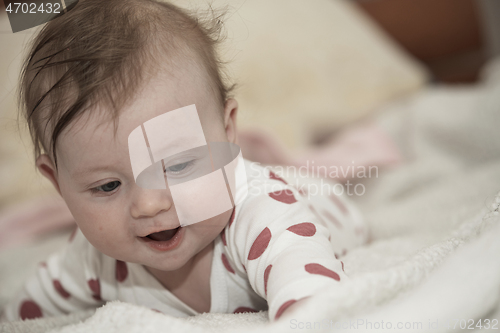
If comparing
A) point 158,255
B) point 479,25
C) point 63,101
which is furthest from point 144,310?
point 479,25

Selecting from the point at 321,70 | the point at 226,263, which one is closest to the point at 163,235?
the point at 226,263

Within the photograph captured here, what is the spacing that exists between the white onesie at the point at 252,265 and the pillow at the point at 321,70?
0.44 m

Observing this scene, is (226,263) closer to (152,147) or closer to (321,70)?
(152,147)

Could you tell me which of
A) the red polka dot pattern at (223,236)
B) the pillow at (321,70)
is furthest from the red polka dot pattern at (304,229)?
the pillow at (321,70)

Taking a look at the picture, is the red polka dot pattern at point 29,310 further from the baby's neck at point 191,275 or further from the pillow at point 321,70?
the pillow at point 321,70

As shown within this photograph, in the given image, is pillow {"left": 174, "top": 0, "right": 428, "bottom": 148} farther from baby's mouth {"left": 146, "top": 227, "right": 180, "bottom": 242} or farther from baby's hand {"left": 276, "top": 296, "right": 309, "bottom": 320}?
baby's hand {"left": 276, "top": 296, "right": 309, "bottom": 320}

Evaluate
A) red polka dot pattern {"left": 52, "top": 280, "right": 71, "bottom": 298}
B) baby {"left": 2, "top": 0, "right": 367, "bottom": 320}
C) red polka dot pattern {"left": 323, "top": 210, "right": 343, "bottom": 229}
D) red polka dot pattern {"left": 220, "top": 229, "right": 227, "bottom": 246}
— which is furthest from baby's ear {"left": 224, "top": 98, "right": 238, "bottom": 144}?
red polka dot pattern {"left": 52, "top": 280, "right": 71, "bottom": 298}

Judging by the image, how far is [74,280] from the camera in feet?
2.04

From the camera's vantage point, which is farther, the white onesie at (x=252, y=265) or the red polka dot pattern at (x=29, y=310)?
the red polka dot pattern at (x=29, y=310)

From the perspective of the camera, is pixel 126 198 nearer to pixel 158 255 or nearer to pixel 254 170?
pixel 158 255

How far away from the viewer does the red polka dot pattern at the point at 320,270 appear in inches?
14.4

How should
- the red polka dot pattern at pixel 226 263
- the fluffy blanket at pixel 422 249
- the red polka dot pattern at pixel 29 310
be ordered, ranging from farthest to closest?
the red polka dot pattern at pixel 29 310
the red polka dot pattern at pixel 226 263
the fluffy blanket at pixel 422 249

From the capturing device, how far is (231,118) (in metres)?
0.50

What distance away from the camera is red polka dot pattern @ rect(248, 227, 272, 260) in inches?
16.9
